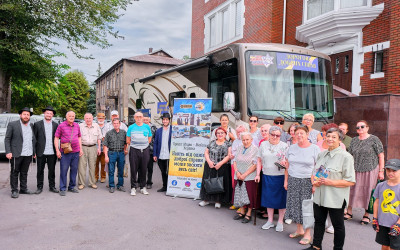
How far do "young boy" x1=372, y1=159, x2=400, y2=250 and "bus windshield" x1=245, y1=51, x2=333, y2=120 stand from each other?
3.79 m

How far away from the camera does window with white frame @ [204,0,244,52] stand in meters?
17.3

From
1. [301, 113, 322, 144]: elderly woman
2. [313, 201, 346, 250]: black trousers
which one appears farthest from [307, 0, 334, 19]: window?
[313, 201, 346, 250]: black trousers

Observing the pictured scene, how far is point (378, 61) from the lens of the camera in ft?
34.9

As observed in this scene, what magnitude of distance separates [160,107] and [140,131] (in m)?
4.28

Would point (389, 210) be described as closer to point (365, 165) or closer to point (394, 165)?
point (394, 165)

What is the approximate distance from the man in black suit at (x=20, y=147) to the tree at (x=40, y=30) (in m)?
10.3

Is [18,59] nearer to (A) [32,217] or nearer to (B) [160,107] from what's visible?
(B) [160,107]

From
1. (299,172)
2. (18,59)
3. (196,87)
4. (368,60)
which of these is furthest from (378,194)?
(18,59)

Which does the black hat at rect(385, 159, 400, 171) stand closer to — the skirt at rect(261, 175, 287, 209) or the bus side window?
the skirt at rect(261, 175, 287, 209)

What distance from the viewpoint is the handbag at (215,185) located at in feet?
21.0

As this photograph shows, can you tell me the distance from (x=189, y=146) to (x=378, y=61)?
7221mm

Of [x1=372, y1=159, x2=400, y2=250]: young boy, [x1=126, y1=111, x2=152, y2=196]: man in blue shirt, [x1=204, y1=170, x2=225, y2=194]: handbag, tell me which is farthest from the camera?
[x1=126, y1=111, x2=152, y2=196]: man in blue shirt

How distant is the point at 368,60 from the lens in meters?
10.8

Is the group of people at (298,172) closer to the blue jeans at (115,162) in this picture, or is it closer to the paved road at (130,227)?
the paved road at (130,227)
